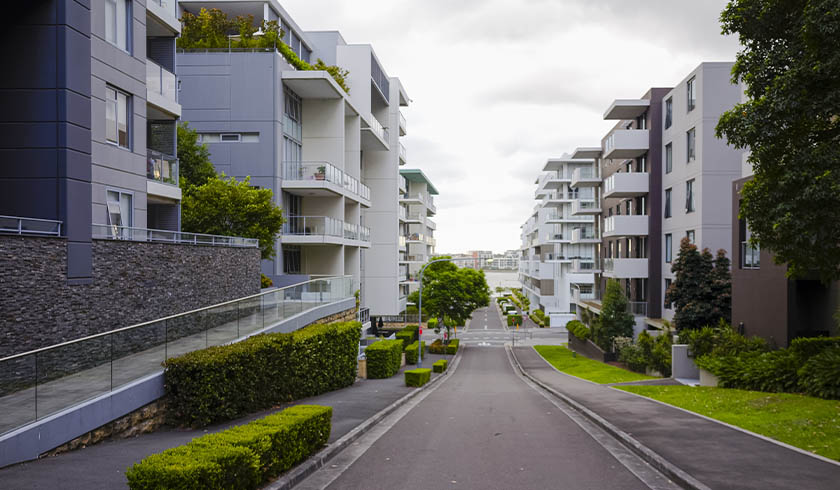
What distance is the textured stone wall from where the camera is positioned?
11828mm

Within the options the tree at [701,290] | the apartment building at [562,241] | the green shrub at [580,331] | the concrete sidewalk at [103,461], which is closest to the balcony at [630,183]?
the tree at [701,290]

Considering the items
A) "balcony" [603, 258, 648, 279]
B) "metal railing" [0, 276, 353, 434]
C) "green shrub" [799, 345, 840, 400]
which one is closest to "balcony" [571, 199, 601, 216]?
"balcony" [603, 258, 648, 279]

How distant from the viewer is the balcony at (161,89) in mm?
20844

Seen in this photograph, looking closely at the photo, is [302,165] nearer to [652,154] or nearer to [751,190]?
[652,154]

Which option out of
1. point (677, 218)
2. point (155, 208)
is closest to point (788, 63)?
point (155, 208)

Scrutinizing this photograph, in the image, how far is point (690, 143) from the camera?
34.1 metres

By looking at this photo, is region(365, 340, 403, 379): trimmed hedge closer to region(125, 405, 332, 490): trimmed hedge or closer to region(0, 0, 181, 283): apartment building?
region(0, 0, 181, 283): apartment building

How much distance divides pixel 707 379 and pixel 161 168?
68.8 ft

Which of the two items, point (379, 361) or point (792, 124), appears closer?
point (792, 124)

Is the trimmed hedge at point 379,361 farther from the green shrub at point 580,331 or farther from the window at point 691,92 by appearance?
the window at point 691,92

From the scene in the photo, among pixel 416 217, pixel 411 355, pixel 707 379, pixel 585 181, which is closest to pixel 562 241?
pixel 416 217

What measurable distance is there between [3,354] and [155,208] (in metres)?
12.3

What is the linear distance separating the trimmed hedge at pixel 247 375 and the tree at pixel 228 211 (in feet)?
21.1

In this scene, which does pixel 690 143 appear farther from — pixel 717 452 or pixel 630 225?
pixel 717 452
